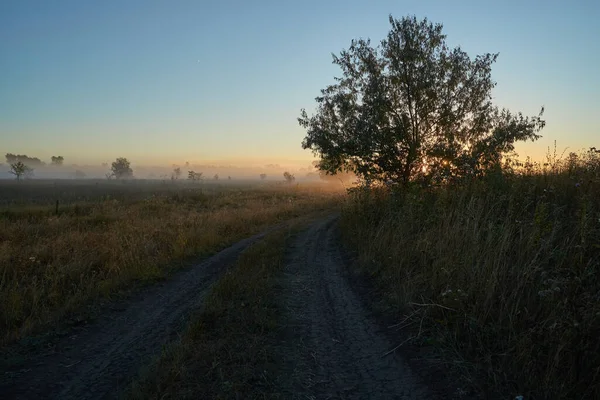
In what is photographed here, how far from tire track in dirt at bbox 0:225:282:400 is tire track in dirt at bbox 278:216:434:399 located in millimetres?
2134

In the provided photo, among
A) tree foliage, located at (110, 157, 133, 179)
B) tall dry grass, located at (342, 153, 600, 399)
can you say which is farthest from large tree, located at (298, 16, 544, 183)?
tree foliage, located at (110, 157, 133, 179)

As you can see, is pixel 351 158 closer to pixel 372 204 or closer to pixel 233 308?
pixel 372 204

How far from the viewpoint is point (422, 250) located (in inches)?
259

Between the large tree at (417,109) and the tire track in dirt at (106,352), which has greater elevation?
the large tree at (417,109)

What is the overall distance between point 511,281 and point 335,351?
2708 mm

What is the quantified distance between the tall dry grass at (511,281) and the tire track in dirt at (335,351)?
2.02 feet

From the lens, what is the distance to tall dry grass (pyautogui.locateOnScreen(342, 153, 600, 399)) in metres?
3.33

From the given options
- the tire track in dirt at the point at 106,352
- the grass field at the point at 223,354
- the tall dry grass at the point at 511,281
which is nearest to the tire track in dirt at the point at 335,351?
the grass field at the point at 223,354

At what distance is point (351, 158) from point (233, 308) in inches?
506

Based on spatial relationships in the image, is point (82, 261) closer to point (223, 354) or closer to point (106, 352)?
point (106, 352)

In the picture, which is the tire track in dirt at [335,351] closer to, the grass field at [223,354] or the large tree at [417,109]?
the grass field at [223,354]

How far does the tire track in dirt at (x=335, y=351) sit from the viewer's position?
149 inches

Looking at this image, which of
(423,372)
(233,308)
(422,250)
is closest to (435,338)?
(423,372)

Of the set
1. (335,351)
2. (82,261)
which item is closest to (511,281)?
(335,351)
